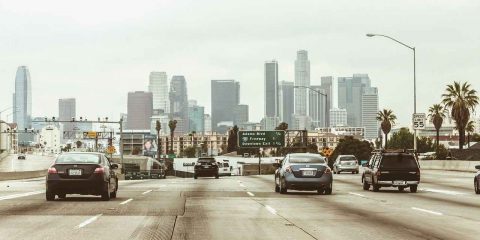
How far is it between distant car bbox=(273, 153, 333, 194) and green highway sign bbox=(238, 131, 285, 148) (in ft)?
241

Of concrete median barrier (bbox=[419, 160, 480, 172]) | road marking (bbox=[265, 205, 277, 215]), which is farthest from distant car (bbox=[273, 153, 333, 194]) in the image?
concrete median barrier (bbox=[419, 160, 480, 172])

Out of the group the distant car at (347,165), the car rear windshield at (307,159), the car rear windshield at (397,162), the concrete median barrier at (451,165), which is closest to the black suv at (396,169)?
the car rear windshield at (397,162)

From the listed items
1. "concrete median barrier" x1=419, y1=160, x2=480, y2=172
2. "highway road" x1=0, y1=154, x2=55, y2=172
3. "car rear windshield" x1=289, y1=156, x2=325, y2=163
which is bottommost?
"highway road" x1=0, y1=154, x2=55, y2=172

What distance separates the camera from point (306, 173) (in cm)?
2786

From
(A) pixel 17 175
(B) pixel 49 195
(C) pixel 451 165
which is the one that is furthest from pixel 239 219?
(C) pixel 451 165

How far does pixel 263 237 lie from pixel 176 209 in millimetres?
7184

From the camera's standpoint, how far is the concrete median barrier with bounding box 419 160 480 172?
6164 centimetres

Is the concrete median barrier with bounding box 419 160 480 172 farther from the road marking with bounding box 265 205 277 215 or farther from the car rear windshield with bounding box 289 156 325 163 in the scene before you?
the road marking with bounding box 265 205 277 215

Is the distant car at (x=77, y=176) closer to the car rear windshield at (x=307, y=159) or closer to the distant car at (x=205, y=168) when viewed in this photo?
the car rear windshield at (x=307, y=159)

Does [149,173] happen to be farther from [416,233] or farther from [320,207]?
[416,233]

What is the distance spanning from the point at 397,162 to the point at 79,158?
41.7 feet

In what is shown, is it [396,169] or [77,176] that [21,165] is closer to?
[396,169]

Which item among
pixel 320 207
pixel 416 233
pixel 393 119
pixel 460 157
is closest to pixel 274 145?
pixel 460 157

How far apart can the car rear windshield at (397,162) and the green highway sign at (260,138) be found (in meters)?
71.2
